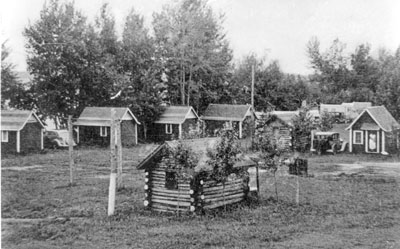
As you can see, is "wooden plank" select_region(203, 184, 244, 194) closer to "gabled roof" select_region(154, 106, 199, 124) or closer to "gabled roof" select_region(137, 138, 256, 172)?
"gabled roof" select_region(137, 138, 256, 172)

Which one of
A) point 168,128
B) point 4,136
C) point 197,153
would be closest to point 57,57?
point 4,136

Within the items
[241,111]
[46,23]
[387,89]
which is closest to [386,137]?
[387,89]

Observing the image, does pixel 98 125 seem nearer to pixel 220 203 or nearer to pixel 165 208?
pixel 165 208

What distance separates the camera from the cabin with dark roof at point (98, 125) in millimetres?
38688

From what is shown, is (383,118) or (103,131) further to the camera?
(103,131)

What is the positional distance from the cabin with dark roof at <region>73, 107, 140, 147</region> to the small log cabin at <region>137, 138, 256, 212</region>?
19144 millimetres

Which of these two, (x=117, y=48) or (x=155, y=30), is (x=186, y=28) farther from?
(x=117, y=48)

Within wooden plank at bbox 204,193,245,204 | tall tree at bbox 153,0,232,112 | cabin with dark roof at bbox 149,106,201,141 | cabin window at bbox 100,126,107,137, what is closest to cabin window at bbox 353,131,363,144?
cabin with dark roof at bbox 149,106,201,141

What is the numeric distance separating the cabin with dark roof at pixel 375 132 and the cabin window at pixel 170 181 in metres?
23.0

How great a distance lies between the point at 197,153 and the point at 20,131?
46.0 ft

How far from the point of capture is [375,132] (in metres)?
37.2

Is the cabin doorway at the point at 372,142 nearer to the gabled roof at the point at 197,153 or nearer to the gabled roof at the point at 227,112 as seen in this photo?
the gabled roof at the point at 227,112

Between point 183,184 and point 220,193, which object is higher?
point 183,184

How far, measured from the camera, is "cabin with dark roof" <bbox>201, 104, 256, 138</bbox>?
46.3m
